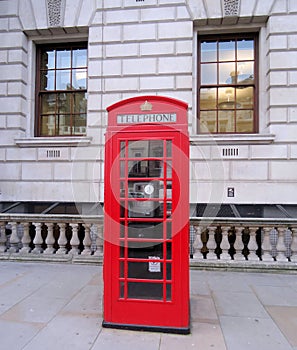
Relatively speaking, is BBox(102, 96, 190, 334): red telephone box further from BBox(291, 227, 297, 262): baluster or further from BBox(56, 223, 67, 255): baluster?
BBox(291, 227, 297, 262): baluster

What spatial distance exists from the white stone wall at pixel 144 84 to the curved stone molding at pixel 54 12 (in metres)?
0.03

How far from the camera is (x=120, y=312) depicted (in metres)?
3.19

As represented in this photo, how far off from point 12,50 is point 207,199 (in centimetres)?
707

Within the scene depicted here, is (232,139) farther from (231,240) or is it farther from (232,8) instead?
(232,8)

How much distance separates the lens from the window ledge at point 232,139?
23.7 ft

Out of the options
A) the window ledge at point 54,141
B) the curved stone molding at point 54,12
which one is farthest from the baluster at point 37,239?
the curved stone molding at point 54,12

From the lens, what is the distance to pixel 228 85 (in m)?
7.89

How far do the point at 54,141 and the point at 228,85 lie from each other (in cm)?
516

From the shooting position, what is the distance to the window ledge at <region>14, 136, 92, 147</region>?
7832 millimetres

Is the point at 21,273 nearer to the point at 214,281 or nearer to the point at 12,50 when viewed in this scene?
the point at 214,281

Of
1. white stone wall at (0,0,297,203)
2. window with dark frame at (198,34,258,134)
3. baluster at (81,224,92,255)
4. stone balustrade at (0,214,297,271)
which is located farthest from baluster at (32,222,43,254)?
window with dark frame at (198,34,258,134)

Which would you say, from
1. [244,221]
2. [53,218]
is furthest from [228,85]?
[53,218]

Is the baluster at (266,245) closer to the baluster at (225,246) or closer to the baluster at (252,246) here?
the baluster at (252,246)

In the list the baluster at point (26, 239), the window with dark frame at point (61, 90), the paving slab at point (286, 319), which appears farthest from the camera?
the window with dark frame at point (61, 90)
